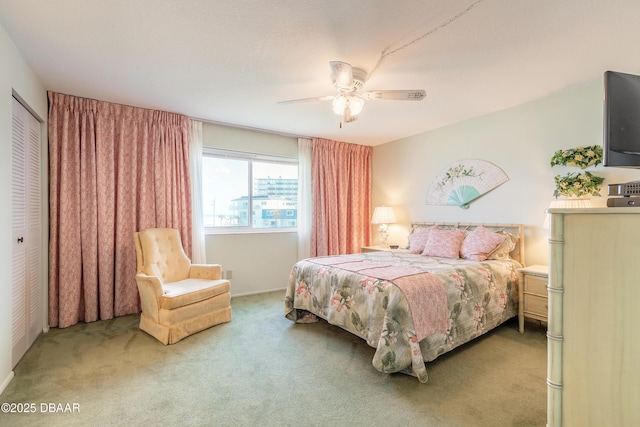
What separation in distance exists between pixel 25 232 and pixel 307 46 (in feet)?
9.32

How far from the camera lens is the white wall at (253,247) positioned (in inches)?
160

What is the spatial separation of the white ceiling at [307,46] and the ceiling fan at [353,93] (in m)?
0.17

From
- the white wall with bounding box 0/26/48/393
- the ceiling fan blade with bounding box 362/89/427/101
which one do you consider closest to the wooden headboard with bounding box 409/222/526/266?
the ceiling fan blade with bounding box 362/89/427/101

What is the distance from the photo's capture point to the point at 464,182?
3928 millimetres

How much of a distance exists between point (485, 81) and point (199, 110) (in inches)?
123

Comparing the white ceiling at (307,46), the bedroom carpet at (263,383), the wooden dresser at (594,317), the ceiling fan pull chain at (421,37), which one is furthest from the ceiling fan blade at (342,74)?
the bedroom carpet at (263,383)

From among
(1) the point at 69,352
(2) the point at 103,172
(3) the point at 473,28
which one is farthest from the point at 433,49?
(1) the point at 69,352

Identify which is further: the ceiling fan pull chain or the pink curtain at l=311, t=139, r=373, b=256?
the pink curtain at l=311, t=139, r=373, b=256

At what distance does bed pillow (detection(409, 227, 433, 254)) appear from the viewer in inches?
152

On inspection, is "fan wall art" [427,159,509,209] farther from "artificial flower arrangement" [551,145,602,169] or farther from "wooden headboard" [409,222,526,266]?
"artificial flower arrangement" [551,145,602,169]

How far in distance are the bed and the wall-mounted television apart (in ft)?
4.66

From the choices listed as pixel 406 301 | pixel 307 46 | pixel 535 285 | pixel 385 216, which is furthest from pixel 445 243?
pixel 307 46

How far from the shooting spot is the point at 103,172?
3.22 m

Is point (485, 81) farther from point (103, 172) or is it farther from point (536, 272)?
point (103, 172)
